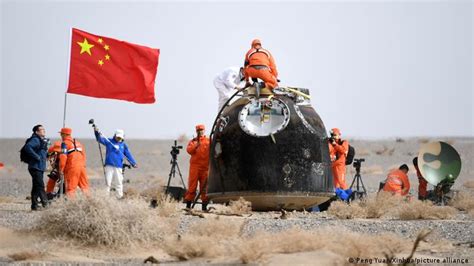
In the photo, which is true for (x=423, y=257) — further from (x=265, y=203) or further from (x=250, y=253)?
(x=265, y=203)

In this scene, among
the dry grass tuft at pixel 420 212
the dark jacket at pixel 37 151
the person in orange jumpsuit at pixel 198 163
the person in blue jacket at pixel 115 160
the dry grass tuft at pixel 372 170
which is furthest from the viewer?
the dry grass tuft at pixel 372 170

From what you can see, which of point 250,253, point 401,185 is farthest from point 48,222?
point 401,185

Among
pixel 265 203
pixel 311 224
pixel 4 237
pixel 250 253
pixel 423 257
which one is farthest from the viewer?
pixel 265 203

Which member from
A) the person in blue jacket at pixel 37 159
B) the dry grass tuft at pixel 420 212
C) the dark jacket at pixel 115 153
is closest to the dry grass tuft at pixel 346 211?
the dry grass tuft at pixel 420 212

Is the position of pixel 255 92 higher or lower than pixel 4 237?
higher

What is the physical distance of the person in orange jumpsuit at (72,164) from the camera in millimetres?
20922

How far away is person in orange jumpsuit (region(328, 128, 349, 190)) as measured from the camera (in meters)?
24.3

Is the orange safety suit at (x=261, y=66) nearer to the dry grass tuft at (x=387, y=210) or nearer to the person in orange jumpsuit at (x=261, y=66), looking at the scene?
the person in orange jumpsuit at (x=261, y=66)

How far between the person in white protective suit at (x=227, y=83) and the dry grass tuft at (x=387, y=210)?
322 centimetres

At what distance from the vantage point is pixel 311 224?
17578 mm

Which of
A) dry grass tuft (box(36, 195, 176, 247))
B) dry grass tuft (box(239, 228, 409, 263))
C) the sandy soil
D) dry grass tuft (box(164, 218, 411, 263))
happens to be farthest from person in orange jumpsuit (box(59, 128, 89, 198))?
dry grass tuft (box(239, 228, 409, 263))

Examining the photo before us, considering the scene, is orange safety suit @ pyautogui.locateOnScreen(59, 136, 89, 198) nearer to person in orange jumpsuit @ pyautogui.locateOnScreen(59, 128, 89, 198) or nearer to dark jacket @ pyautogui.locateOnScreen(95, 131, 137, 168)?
person in orange jumpsuit @ pyautogui.locateOnScreen(59, 128, 89, 198)

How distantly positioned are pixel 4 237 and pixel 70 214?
1.14 meters

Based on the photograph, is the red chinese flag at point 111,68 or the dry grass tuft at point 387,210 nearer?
the dry grass tuft at point 387,210
